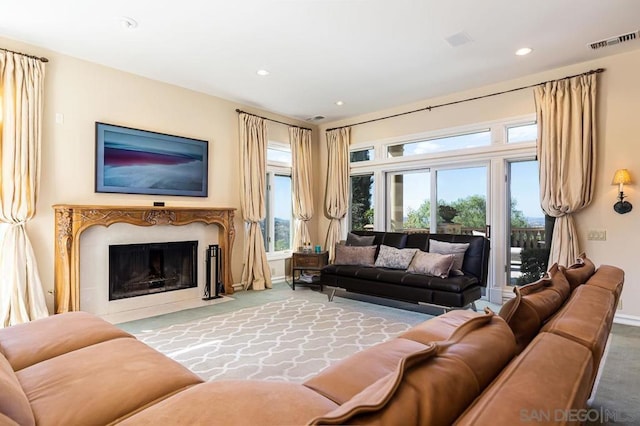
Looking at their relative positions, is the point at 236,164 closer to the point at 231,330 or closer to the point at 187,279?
the point at 187,279

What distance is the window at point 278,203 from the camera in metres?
6.28

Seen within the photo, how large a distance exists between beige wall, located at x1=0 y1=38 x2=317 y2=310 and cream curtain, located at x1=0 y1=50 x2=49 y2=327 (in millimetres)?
159

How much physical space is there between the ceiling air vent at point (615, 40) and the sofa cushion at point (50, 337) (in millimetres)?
5251

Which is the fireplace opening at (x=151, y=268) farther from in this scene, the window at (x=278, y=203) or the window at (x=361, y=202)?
the window at (x=361, y=202)

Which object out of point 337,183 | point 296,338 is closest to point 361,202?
point 337,183

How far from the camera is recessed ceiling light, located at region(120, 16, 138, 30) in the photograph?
127 inches

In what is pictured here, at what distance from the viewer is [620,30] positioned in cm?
344

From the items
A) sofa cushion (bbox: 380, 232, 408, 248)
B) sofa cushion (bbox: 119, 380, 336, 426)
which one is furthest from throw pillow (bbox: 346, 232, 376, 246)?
sofa cushion (bbox: 119, 380, 336, 426)

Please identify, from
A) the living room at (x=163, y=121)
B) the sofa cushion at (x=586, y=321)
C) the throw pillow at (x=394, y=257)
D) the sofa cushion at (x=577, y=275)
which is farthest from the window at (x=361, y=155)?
the sofa cushion at (x=586, y=321)

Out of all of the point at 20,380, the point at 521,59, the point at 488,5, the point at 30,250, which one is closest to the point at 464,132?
the point at 521,59

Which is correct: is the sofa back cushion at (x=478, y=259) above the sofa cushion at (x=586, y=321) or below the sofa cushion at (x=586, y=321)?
below

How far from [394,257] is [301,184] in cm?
261

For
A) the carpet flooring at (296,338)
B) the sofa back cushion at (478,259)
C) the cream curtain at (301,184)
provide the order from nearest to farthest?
the carpet flooring at (296,338)
the sofa back cushion at (478,259)
the cream curtain at (301,184)

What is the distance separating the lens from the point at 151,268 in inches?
184
